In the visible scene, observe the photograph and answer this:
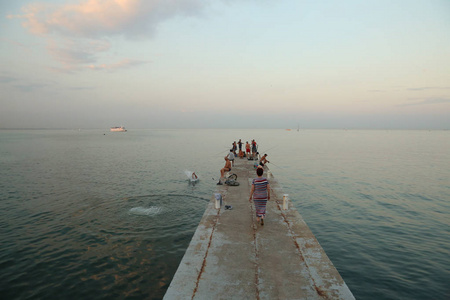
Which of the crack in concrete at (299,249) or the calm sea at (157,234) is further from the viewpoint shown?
the calm sea at (157,234)

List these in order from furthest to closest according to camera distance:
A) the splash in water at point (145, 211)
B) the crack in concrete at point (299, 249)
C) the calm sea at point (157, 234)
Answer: the splash in water at point (145, 211)
the calm sea at point (157, 234)
the crack in concrete at point (299, 249)

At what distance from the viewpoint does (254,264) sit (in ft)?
21.9

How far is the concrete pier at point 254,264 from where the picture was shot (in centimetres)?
550

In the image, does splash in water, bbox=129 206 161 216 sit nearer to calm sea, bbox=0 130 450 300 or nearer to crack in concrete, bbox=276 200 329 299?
calm sea, bbox=0 130 450 300

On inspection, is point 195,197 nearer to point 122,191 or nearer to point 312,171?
point 122,191

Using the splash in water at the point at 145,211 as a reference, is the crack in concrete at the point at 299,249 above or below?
above

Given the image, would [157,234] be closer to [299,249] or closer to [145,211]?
[145,211]

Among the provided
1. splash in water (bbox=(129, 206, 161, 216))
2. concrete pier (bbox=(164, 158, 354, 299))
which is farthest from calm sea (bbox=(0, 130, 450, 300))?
concrete pier (bbox=(164, 158, 354, 299))

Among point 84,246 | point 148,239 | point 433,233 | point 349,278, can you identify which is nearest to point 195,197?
point 148,239

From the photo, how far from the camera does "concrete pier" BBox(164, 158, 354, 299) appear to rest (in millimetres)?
5504

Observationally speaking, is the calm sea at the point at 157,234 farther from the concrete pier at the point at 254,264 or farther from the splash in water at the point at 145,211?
the concrete pier at the point at 254,264

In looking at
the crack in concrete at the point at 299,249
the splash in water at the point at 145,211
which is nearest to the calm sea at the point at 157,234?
the splash in water at the point at 145,211

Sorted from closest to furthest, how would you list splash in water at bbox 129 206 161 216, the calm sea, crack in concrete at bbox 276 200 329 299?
crack in concrete at bbox 276 200 329 299 < the calm sea < splash in water at bbox 129 206 161 216

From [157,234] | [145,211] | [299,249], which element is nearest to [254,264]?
[299,249]
